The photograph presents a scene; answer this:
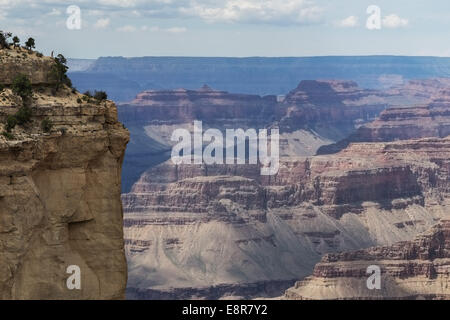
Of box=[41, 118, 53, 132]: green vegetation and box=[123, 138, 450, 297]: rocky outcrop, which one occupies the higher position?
box=[41, 118, 53, 132]: green vegetation

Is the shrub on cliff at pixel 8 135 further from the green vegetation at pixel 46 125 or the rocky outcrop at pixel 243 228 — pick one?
the rocky outcrop at pixel 243 228

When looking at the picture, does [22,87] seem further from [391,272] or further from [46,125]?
[391,272]

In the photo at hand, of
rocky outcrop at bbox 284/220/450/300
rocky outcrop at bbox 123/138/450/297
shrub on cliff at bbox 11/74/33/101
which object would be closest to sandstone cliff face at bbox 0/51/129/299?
shrub on cliff at bbox 11/74/33/101

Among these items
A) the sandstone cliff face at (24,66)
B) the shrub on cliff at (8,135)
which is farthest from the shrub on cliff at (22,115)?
the sandstone cliff face at (24,66)

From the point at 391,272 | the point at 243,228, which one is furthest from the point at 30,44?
the point at 243,228

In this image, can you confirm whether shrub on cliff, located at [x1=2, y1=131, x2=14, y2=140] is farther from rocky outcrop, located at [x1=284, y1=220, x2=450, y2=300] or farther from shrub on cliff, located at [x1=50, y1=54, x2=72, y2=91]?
rocky outcrop, located at [x1=284, y1=220, x2=450, y2=300]
